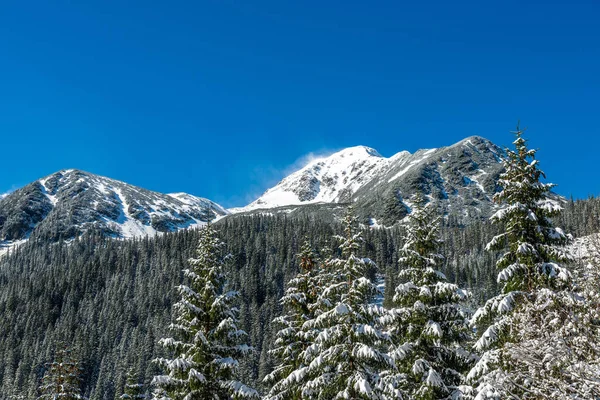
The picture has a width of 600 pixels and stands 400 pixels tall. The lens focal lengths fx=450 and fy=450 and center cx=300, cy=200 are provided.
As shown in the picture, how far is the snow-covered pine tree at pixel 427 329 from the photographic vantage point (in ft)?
60.3

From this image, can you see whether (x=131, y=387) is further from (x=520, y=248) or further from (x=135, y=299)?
(x=135, y=299)

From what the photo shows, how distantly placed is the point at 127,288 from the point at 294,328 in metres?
171

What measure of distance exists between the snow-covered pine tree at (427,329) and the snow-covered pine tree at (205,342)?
692cm

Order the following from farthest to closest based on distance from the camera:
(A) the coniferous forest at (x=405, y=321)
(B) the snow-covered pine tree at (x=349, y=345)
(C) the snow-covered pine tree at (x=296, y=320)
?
(C) the snow-covered pine tree at (x=296, y=320)
(B) the snow-covered pine tree at (x=349, y=345)
(A) the coniferous forest at (x=405, y=321)

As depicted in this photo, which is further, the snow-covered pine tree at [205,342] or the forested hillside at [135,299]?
the forested hillside at [135,299]

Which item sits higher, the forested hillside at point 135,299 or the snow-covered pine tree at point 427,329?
the forested hillside at point 135,299

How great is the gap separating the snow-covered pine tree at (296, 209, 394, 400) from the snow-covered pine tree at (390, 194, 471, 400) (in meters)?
1.30

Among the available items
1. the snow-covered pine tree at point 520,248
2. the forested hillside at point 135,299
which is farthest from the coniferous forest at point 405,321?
the forested hillside at point 135,299

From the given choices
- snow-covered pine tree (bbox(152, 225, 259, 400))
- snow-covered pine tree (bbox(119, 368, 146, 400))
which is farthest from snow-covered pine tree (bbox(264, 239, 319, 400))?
snow-covered pine tree (bbox(119, 368, 146, 400))

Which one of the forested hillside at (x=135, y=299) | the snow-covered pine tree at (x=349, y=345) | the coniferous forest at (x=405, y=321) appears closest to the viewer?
the coniferous forest at (x=405, y=321)

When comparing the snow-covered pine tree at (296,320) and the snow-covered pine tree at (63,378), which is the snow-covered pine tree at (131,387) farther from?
the snow-covered pine tree at (296,320)

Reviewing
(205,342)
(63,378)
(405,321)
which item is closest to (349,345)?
(405,321)

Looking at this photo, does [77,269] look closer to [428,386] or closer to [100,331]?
[100,331]

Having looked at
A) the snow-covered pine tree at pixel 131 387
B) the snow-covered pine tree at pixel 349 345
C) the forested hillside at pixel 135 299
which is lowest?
the snow-covered pine tree at pixel 131 387
